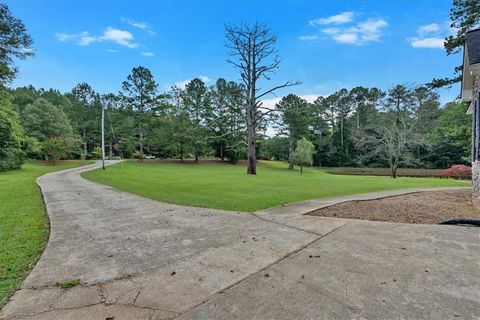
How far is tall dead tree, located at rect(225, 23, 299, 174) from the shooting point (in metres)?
18.6

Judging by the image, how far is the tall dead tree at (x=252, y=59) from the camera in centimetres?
1856

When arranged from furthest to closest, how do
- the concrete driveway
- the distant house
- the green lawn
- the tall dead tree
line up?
A: the tall dead tree, the distant house, the green lawn, the concrete driveway

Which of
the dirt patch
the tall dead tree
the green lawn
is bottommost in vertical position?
the green lawn

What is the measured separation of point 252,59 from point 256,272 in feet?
60.4

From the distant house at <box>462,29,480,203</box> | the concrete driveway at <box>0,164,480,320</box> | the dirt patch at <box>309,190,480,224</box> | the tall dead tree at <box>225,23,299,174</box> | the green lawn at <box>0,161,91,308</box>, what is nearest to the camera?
the concrete driveway at <box>0,164,480,320</box>

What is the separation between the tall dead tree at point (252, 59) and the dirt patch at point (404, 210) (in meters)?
12.1

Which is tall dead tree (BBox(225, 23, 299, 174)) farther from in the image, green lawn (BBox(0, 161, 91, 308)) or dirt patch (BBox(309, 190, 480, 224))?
green lawn (BBox(0, 161, 91, 308))

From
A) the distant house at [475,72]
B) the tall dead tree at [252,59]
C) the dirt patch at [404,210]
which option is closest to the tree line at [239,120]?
the tall dead tree at [252,59]

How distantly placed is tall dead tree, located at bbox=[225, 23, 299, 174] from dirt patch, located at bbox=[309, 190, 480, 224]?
12.1m

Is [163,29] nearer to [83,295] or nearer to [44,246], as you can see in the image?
[44,246]

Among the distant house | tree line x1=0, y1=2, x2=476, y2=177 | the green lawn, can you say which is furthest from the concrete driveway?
tree line x1=0, y1=2, x2=476, y2=177

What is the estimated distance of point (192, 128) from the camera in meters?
35.8

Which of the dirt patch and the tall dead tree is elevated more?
the tall dead tree

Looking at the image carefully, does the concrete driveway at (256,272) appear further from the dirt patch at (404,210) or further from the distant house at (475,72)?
the distant house at (475,72)
